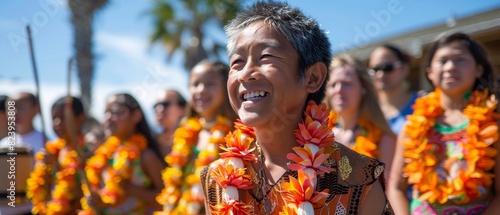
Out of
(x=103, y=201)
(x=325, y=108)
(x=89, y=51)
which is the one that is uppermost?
(x=89, y=51)

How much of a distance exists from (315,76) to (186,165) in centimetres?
229

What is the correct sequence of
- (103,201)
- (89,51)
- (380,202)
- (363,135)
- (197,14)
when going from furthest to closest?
(197,14) → (89,51) → (103,201) → (363,135) → (380,202)

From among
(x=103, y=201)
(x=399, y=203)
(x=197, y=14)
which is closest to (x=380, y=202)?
(x=399, y=203)

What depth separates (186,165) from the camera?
4.07m

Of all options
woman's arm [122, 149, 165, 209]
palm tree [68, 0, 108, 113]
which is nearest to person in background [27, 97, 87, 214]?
woman's arm [122, 149, 165, 209]

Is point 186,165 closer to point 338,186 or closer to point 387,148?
point 387,148

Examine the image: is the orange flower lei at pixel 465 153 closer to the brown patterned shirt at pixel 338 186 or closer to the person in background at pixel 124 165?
the brown patterned shirt at pixel 338 186

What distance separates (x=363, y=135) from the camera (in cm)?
394

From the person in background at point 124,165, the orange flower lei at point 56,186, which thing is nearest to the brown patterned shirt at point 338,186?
the person in background at point 124,165

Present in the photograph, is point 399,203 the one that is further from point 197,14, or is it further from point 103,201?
point 197,14

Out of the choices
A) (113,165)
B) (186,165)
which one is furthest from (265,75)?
(113,165)

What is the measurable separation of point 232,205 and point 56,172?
11.9ft

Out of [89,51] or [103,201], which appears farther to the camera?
[89,51]

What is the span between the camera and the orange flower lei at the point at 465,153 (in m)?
2.72
